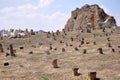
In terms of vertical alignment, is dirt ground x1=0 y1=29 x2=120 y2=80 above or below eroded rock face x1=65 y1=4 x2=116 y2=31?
below

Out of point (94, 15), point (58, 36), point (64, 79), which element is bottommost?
point (64, 79)

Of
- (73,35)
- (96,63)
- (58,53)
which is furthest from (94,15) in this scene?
(96,63)

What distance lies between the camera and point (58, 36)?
47906mm

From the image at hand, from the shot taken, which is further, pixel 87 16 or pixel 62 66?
pixel 87 16

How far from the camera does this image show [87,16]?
308ft

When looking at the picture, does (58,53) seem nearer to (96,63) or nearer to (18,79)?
(96,63)

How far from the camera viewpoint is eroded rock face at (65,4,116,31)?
89625mm

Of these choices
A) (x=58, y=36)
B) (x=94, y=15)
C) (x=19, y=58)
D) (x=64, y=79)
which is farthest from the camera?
(x=94, y=15)

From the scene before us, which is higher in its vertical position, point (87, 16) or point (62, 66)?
point (87, 16)

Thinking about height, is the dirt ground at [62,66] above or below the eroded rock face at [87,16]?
below

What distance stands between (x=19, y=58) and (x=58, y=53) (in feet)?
14.2

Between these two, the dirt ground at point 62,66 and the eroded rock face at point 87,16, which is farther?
the eroded rock face at point 87,16

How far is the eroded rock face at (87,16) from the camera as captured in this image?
89.6 m

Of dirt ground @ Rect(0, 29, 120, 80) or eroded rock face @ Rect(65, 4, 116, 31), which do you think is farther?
eroded rock face @ Rect(65, 4, 116, 31)
